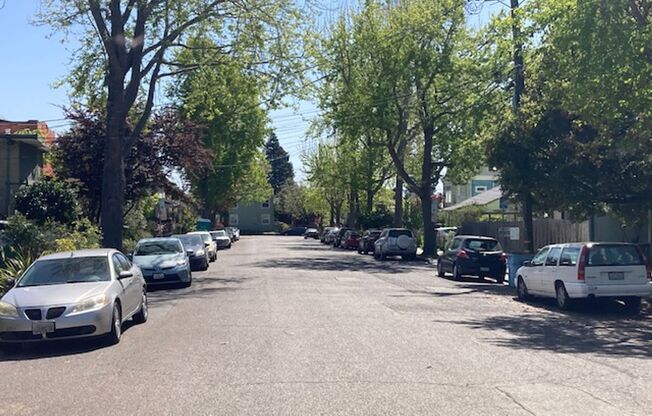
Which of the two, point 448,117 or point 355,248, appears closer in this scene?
point 448,117

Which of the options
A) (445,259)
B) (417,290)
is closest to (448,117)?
(445,259)

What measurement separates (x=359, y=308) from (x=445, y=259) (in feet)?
38.6

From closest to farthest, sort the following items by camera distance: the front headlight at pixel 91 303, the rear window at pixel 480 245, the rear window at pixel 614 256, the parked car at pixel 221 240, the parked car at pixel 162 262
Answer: the front headlight at pixel 91 303, the rear window at pixel 614 256, the parked car at pixel 162 262, the rear window at pixel 480 245, the parked car at pixel 221 240

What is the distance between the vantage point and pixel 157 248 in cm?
2486

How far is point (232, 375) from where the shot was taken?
9992 millimetres

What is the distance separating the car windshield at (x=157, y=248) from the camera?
24.6 metres

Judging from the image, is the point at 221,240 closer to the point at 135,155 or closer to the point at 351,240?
the point at 351,240

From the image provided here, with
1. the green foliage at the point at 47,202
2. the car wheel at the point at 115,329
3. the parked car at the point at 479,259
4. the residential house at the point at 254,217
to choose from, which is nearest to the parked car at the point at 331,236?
the green foliage at the point at 47,202

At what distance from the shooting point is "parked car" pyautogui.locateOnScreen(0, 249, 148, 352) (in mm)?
12195

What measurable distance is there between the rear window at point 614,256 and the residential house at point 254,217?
107 m

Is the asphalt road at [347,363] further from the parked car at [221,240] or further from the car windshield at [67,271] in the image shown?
the parked car at [221,240]

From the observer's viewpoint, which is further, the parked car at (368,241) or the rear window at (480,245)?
the parked car at (368,241)

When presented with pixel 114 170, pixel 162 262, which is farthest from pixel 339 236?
pixel 162 262

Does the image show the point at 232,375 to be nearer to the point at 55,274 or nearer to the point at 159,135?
the point at 55,274
